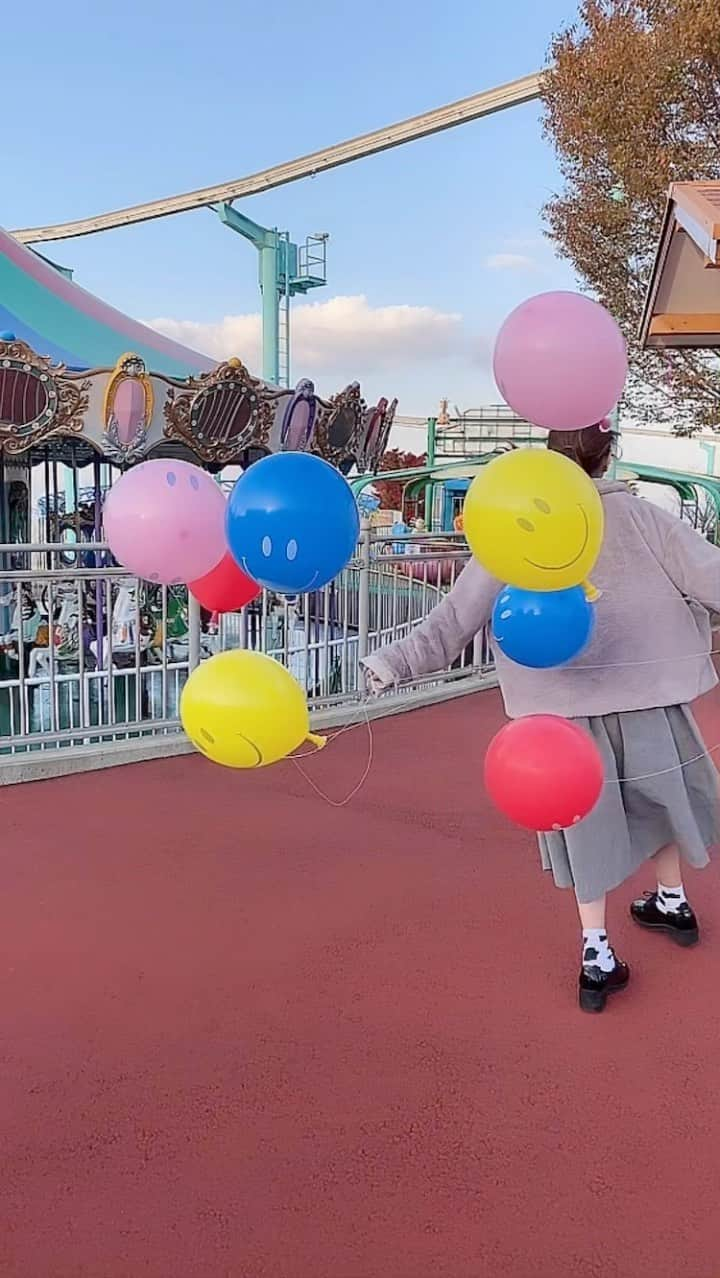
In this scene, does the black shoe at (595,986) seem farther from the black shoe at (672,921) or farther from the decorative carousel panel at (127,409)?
the decorative carousel panel at (127,409)

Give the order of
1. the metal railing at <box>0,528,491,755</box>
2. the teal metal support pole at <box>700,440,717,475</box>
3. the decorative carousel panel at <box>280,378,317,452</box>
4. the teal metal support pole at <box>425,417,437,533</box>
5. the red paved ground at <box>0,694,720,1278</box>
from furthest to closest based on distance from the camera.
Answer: the teal metal support pole at <box>700,440,717,475</box>, the teal metal support pole at <box>425,417,437,533</box>, the decorative carousel panel at <box>280,378,317,452</box>, the metal railing at <box>0,528,491,755</box>, the red paved ground at <box>0,694,720,1278</box>

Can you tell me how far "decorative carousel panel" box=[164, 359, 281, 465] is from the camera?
29.8ft

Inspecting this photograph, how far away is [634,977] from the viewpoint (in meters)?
3.08

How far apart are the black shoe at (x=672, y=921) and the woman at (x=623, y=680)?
414 millimetres

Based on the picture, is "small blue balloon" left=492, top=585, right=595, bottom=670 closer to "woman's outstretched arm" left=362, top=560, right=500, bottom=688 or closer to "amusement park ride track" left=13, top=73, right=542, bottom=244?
"woman's outstretched arm" left=362, top=560, right=500, bottom=688

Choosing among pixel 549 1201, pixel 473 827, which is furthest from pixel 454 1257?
pixel 473 827

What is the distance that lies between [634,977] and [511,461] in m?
1.75

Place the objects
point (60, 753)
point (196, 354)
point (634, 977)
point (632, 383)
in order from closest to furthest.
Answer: point (634, 977), point (60, 753), point (196, 354), point (632, 383)

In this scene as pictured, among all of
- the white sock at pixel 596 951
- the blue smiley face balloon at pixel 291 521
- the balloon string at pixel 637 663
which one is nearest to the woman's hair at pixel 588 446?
the balloon string at pixel 637 663

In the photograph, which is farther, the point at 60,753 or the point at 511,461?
the point at 60,753

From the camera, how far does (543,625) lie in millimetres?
2361

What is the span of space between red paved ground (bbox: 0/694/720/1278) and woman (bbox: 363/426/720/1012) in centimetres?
40

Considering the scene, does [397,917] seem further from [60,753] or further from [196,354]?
[196,354]

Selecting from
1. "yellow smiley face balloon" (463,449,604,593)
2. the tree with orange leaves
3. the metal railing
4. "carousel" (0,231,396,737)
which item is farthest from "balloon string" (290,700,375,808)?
the tree with orange leaves
